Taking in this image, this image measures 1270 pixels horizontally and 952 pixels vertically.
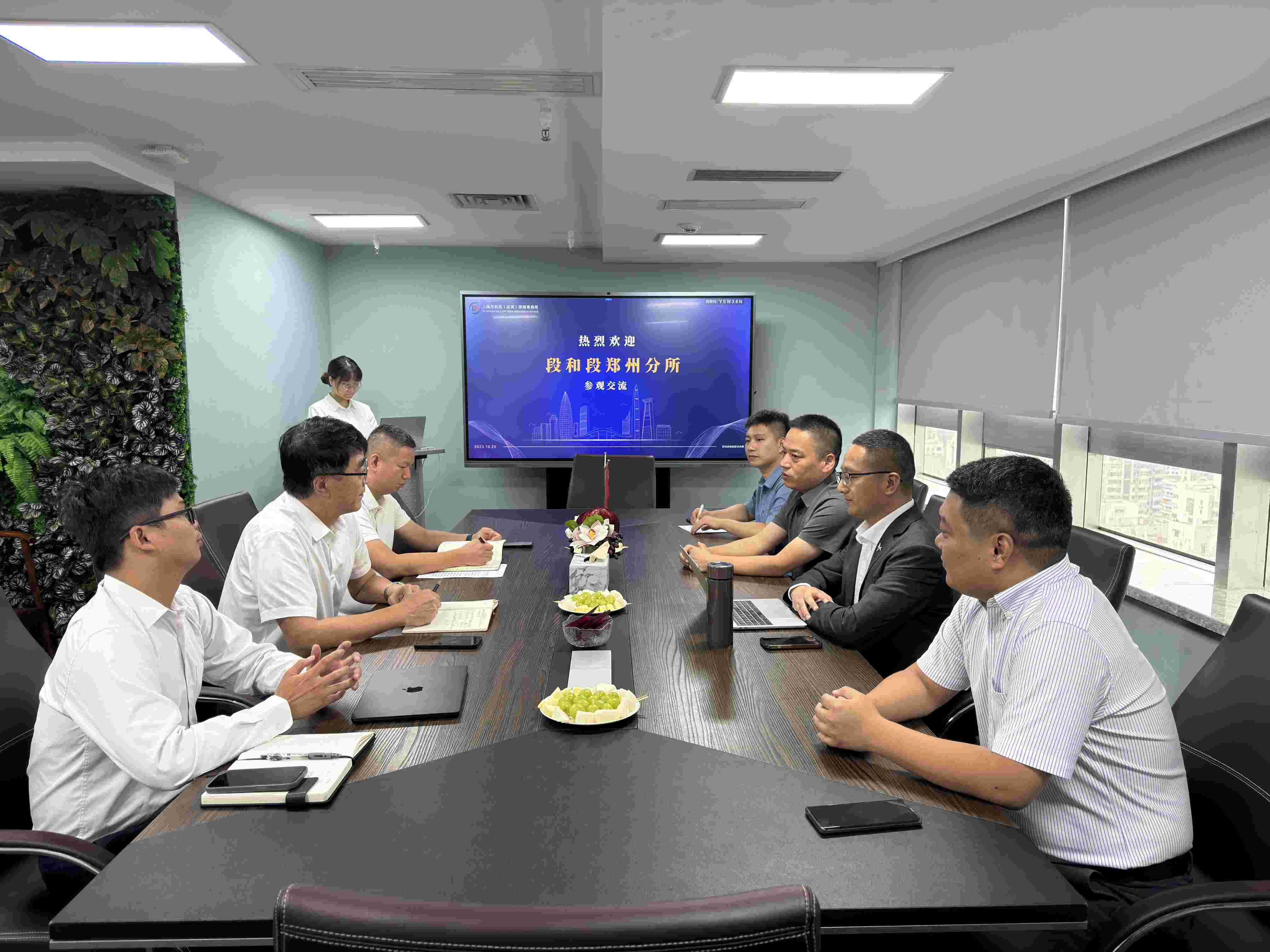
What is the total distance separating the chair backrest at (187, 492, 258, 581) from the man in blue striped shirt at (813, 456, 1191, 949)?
81.4 inches

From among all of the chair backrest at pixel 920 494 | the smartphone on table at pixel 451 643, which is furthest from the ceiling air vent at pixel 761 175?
the smartphone on table at pixel 451 643

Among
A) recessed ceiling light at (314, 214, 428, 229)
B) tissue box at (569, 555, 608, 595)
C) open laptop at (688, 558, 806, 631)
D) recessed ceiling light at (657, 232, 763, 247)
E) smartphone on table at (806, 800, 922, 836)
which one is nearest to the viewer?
smartphone on table at (806, 800, 922, 836)

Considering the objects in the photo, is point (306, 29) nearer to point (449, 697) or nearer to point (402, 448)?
point (402, 448)

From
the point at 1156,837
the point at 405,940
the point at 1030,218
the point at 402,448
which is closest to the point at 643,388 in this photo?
the point at 1030,218

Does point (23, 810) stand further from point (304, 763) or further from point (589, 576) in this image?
point (589, 576)

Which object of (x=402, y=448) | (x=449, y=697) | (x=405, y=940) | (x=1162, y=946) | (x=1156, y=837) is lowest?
(x=1162, y=946)

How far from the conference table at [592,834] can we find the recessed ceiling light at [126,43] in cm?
199

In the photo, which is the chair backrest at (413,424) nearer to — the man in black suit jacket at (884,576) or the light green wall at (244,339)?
the light green wall at (244,339)

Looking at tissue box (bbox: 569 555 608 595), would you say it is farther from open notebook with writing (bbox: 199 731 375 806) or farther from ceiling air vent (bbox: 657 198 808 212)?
ceiling air vent (bbox: 657 198 808 212)

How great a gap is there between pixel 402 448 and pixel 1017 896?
2570mm

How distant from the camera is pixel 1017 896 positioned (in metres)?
1.07

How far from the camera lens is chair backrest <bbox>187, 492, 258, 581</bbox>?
8.64ft

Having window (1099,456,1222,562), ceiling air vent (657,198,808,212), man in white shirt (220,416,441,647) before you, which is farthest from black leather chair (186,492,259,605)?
window (1099,456,1222,562)

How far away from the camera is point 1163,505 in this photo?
3715mm
